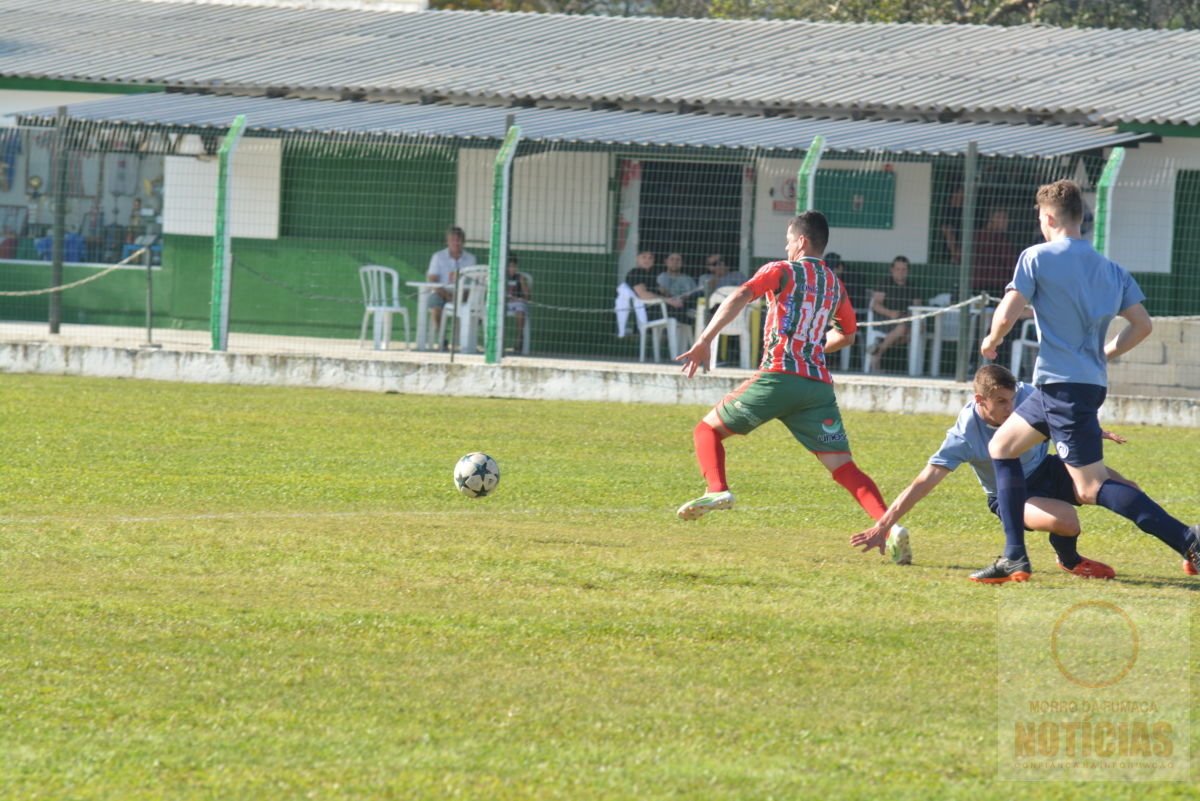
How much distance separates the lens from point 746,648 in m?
5.62

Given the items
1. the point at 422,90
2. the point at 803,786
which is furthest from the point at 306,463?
the point at 422,90

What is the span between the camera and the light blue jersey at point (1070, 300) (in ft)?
21.9

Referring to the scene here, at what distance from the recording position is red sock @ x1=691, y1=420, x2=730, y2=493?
7.72 m

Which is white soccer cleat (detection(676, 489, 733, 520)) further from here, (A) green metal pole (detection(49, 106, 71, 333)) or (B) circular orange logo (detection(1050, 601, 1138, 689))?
(A) green metal pole (detection(49, 106, 71, 333))

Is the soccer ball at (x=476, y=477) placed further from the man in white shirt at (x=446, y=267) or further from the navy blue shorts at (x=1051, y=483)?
the man in white shirt at (x=446, y=267)

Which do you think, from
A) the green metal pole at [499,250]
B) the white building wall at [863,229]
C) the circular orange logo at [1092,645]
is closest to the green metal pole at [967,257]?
the white building wall at [863,229]

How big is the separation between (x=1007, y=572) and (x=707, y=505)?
4.74 feet

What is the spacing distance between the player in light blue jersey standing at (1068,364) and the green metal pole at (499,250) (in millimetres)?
10238

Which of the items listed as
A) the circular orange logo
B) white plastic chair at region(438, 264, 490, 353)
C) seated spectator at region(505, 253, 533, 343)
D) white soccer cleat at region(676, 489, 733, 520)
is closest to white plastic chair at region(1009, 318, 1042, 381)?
seated spectator at region(505, 253, 533, 343)

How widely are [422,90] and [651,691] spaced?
1661 cm

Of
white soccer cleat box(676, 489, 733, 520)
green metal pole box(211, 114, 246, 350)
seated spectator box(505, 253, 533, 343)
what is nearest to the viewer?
white soccer cleat box(676, 489, 733, 520)

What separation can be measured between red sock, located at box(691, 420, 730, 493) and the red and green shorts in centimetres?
10

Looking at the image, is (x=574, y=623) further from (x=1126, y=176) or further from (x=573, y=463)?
(x=1126, y=176)

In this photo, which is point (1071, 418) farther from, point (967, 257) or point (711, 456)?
point (967, 257)
